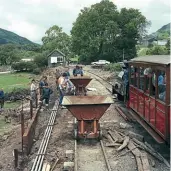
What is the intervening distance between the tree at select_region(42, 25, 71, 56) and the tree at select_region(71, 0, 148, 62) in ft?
101

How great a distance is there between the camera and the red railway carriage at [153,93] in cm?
Answer: 893

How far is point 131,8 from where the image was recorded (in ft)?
245

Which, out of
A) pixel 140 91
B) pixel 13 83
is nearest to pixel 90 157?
pixel 140 91

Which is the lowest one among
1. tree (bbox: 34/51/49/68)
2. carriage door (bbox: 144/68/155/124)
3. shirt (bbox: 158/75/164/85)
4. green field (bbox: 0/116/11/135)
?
green field (bbox: 0/116/11/135)

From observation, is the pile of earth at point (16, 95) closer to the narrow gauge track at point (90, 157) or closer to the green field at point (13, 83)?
the green field at point (13, 83)

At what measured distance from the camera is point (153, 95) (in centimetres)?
1028

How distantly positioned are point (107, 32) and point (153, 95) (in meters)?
62.9

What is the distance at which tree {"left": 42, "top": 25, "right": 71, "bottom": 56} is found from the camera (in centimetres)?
10644

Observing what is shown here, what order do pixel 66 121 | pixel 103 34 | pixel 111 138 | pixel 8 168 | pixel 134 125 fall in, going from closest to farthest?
pixel 8 168, pixel 111 138, pixel 134 125, pixel 66 121, pixel 103 34

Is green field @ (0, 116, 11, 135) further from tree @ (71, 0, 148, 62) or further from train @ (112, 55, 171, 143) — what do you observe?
tree @ (71, 0, 148, 62)

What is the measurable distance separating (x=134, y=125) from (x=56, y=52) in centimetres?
7061

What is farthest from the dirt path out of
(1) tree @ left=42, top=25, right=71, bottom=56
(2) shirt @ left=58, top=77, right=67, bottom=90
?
(1) tree @ left=42, top=25, right=71, bottom=56

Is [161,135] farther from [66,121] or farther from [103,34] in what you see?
[103,34]

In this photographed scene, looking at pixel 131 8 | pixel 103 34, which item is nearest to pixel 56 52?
pixel 103 34
